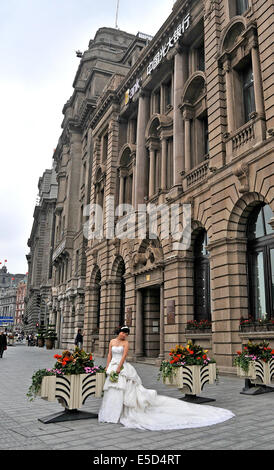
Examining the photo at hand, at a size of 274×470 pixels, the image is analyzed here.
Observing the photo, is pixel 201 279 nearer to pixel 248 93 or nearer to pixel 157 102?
pixel 248 93

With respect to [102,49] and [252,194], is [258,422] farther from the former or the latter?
[102,49]

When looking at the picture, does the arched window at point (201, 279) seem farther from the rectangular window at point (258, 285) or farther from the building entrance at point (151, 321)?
the building entrance at point (151, 321)

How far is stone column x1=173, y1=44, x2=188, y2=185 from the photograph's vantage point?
21.6 metres

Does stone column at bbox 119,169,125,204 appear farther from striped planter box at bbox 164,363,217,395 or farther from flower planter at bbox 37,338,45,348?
flower planter at bbox 37,338,45,348

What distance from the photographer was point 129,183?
3089 centimetres

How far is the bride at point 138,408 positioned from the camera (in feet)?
23.1

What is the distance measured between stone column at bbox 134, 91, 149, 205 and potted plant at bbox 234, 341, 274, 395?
16515 millimetres

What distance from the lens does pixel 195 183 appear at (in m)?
19.5

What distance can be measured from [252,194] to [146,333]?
1214cm

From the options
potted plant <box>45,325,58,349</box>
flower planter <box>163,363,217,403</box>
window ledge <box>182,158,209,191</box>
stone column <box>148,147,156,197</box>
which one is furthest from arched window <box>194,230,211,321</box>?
Answer: potted plant <box>45,325,58,349</box>

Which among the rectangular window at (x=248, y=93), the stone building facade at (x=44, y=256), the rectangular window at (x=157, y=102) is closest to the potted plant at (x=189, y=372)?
the rectangular window at (x=248, y=93)

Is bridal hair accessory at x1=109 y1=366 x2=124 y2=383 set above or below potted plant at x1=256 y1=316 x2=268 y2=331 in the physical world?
below

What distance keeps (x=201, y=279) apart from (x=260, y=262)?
433 cm
